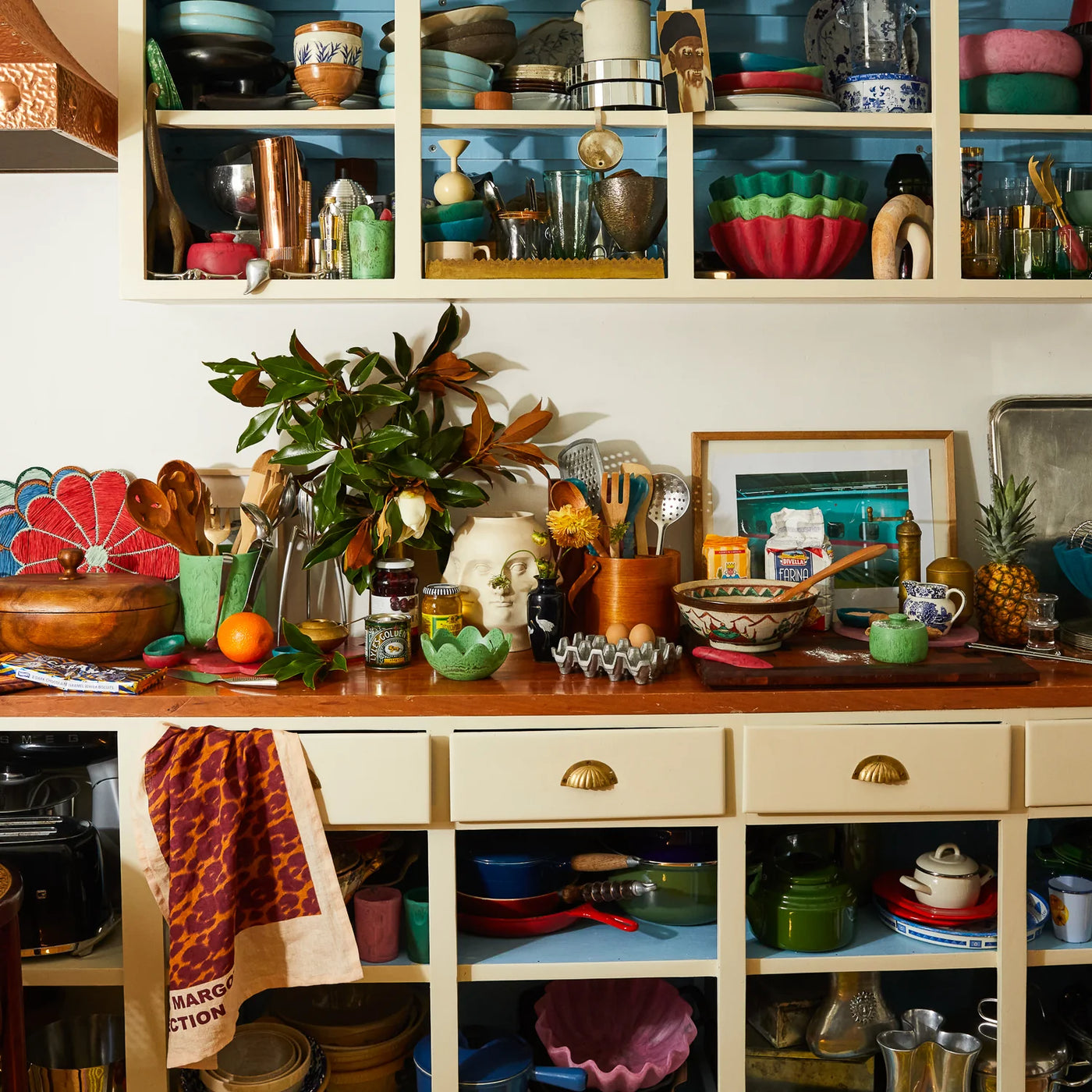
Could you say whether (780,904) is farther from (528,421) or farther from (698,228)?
(698,228)

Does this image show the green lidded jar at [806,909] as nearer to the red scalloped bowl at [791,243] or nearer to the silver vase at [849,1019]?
the silver vase at [849,1019]

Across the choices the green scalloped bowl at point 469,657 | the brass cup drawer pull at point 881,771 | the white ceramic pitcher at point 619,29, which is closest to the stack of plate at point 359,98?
the white ceramic pitcher at point 619,29

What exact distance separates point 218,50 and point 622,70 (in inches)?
29.3

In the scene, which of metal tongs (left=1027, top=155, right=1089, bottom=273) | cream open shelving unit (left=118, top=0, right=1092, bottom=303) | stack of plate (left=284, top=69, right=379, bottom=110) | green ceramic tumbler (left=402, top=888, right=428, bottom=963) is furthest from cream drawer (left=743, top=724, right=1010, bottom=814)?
stack of plate (left=284, top=69, right=379, bottom=110)

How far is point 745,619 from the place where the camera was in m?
2.04

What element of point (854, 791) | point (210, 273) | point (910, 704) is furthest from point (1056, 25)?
point (210, 273)

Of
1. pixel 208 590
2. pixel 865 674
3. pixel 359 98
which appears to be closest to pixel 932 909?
pixel 865 674

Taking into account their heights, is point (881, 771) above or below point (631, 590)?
below

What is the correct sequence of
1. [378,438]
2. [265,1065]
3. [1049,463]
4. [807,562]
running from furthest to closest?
[1049,463] < [807,562] < [378,438] < [265,1065]

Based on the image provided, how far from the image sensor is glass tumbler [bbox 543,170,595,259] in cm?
215

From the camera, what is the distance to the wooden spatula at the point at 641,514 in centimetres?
229

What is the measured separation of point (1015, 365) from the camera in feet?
7.95

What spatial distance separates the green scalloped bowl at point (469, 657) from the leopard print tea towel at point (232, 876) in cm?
27

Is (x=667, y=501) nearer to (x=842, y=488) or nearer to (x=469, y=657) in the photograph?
(x=842, y=488)
